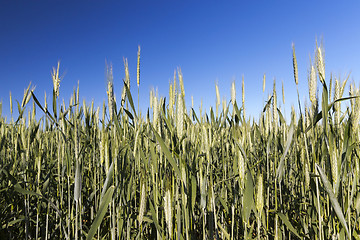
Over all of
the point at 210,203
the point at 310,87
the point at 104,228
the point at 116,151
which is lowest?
the point at 104,228

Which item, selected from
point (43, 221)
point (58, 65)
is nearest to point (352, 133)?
point (58, 65)

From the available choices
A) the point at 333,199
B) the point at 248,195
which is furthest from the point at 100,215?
the point at 333,199

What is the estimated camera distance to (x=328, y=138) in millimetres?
924

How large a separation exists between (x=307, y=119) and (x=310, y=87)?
41 centimetres

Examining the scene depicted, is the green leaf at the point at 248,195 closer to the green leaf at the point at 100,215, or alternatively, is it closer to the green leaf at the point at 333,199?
the green leaf at the point at 333,199

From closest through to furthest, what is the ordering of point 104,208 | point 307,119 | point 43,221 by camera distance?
point 104,208 → point 307,119 → point 43,221

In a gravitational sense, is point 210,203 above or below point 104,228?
above

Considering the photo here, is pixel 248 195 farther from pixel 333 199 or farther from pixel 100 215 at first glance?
pixel 100 215

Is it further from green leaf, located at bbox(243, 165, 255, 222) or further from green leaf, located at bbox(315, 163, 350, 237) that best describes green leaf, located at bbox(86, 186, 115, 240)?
green leaf, located at bbox(315, 163, 350, 237)

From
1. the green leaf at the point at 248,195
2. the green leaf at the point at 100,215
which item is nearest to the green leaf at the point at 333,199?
the green leaf at the point at 248,195

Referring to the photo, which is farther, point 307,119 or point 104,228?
point 104,228

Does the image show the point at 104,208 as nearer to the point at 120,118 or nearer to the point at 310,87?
the point at 120,118

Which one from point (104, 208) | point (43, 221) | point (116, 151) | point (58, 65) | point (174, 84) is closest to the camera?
point (104, 208)

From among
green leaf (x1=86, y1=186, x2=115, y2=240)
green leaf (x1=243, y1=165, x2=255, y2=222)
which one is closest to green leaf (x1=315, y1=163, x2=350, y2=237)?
green leaf (x1=243, y1=165, x2=255, y2=222)
